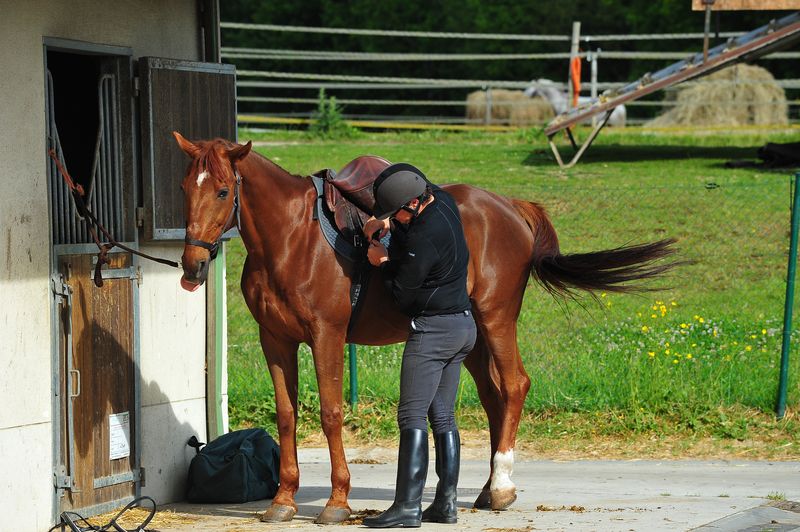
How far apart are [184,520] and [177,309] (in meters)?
1.28

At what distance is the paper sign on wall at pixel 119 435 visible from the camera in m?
6.48

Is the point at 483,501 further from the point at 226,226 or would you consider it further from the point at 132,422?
the point at 226,226

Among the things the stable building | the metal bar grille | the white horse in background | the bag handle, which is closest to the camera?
the stable building

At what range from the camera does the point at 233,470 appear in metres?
6.88

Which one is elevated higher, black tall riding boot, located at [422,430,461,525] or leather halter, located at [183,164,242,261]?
leather halter, located at [183,164,242,261]

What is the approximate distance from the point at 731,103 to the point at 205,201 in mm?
19973

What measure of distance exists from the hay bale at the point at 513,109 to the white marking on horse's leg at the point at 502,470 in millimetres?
19436

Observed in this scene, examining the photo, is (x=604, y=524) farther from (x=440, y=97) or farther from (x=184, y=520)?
(x=440, y=97)

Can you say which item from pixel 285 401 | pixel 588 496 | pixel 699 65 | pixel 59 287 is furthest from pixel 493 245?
pixel 699 65

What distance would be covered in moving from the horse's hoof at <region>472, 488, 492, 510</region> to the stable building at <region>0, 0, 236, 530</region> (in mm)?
1769

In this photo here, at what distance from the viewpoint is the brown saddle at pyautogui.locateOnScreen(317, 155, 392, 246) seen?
250 inches

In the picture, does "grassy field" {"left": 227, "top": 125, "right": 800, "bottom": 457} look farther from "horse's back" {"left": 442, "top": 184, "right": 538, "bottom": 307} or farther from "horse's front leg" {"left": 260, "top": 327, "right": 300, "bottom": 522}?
"horse's front leg" {"left": 260, "top": 327, "right": 300, "bottom": 522}

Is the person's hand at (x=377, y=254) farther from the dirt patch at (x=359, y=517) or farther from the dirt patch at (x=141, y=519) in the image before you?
the dirt patch at (x=141, y=519)

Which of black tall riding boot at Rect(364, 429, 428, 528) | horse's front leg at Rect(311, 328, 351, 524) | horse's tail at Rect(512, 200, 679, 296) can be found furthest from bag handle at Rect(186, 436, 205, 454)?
horse's tail at Rect(512, 200, 679, 296)
